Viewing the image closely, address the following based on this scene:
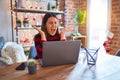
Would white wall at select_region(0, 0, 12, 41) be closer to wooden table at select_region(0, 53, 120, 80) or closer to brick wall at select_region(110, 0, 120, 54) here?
wooden table at select_region(0, 53, 120, 80)

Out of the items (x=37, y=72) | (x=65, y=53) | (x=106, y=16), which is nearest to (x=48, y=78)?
(x=37, y=72)

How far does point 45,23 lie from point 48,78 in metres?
1.13

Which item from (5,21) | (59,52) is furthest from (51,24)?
(5,21)

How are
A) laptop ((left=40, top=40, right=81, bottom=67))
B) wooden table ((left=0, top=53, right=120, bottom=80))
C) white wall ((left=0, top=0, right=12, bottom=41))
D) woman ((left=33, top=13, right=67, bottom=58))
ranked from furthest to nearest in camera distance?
white wall ((left=0, top=0, right=12, bottom=41)), woman ((left=33, top=13, right=67, bottom=58)), laptop ((left=40, top=40, right=81, bottom=67)), wooden table ((left=0, top=53, right=120, bottom=80))

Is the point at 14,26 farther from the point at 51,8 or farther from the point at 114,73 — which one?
the point at 114,73

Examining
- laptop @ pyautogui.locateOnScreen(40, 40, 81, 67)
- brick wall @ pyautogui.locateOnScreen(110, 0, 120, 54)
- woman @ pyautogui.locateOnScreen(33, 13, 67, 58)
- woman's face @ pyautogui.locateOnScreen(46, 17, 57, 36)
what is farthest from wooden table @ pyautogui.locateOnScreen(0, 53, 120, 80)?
brick wall @ pyautogui.locateOnScreen(110, 0, 120, 54)

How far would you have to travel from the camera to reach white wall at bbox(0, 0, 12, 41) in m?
3.53

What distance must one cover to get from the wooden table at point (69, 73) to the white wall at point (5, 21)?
2.23 m

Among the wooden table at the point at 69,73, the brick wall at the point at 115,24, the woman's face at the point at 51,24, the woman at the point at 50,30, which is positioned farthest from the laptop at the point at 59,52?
the brick wall at the point at 115,24

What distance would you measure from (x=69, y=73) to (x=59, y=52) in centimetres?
25

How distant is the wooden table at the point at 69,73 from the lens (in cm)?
124

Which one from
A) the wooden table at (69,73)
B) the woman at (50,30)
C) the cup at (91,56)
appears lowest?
the wooden table at (69,73)

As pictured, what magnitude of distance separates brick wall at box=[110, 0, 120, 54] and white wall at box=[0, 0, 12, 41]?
2369mm

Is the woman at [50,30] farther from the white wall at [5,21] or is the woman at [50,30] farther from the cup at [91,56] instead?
the white wall at [5,21]
